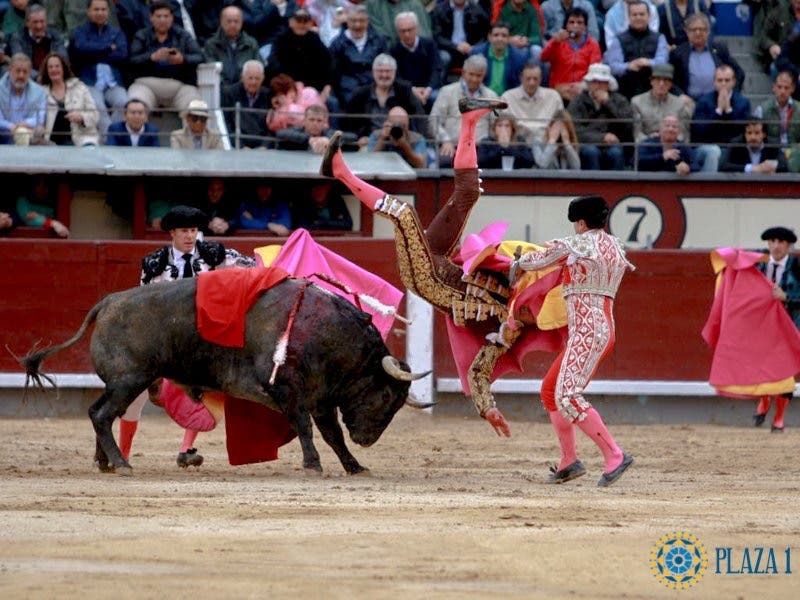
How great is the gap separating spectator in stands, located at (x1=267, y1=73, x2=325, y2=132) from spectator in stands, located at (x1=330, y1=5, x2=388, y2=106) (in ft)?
1.18

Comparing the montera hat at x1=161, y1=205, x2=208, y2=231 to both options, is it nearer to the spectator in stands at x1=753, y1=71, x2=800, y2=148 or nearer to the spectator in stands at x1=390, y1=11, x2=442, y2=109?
the spectator in stands at x1=390, y1=11, x2=442, y2=109

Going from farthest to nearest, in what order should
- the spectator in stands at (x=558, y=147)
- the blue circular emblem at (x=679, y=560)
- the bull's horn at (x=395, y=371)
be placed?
the spectator in stands at (x=558, y=147) < the bull's horn at (x=395, y=371) < the blue circular emblem at (x=679, y=560)

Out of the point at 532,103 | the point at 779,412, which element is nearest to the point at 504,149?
the point at 532,103

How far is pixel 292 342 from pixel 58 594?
3586mm

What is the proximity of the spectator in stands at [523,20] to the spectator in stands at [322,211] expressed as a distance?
6.86ft

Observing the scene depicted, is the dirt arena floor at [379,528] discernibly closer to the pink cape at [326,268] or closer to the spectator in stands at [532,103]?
the pink cape at [326,268]

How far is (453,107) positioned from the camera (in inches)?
566

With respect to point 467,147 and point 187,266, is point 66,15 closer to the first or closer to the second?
point 187,266

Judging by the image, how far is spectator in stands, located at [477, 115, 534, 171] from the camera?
47.3 feet

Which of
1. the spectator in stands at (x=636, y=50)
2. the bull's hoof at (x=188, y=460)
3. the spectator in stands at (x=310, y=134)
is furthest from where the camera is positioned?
the spectator in stands at (x=636, y=50)

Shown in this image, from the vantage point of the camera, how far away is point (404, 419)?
13773 mm

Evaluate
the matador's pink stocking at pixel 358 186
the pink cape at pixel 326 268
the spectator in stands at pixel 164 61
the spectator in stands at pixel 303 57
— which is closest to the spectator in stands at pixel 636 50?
the spectator in stands at pixel 303 57

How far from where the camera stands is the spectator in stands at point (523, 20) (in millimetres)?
15219

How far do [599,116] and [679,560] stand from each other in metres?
8.49
